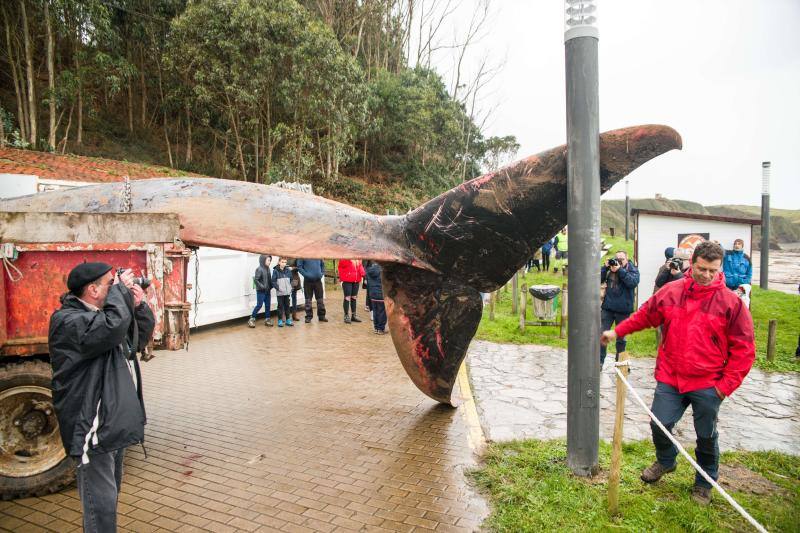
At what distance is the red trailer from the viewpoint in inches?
158

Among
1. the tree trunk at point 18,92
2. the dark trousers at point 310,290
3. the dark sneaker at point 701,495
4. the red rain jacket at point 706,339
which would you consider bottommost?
the dark sneaker at point 701,495

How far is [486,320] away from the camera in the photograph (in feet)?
37.5

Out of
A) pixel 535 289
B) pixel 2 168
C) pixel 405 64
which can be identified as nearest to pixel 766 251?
pixel 535 289

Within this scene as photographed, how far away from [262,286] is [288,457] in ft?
21.8

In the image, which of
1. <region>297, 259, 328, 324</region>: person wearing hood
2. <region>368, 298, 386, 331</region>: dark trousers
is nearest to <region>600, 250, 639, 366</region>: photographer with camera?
<region>368, 298, 386, 331</region>: dark trousers

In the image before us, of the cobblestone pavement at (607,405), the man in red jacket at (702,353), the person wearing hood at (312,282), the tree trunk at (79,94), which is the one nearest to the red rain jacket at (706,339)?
the man in red jacket at (702,353)

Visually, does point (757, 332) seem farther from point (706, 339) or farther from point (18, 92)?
point (18, 92)

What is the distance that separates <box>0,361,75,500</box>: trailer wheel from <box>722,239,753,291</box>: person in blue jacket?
975 cm

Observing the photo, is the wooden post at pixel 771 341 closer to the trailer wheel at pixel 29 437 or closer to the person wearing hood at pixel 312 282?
the person wearing hood at pixel 312 282

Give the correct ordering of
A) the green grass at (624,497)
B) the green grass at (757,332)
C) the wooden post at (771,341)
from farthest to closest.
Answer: the green grass at (757,332) → the wooden post at (771,341) → the green grass at (624,497)

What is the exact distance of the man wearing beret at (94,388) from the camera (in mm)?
2922

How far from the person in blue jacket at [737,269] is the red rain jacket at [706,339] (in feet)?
19.4

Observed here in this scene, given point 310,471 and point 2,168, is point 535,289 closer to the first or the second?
point 310,471

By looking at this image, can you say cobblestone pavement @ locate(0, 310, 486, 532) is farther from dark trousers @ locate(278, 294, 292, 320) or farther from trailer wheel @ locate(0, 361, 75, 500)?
dark trousers @ locate(278, 294, 292, 320)
